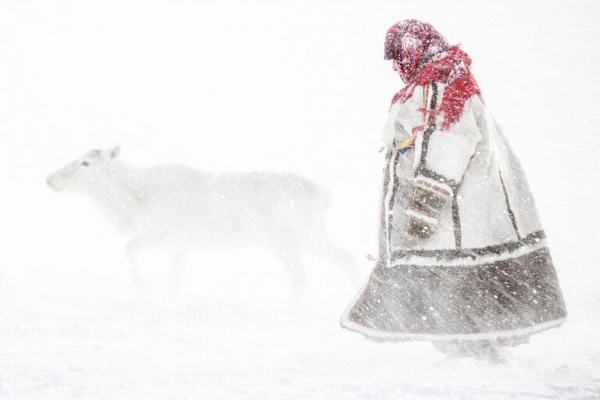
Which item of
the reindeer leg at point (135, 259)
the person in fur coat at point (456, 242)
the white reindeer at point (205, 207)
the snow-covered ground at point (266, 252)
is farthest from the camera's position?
the white reindeer at point (205, 207)

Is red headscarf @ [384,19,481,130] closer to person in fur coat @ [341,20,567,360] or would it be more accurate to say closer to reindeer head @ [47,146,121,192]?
person in fur coat @ [341,20,567,360]

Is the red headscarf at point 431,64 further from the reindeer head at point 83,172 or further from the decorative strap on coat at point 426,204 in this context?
the reindeer head at point 83,172

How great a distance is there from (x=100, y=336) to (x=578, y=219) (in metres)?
17.8

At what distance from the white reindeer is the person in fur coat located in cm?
287

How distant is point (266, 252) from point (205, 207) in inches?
213

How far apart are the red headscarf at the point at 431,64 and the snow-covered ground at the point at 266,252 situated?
4.13 ft

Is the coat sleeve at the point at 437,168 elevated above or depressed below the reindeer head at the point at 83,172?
below

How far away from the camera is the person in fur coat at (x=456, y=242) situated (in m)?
2.53

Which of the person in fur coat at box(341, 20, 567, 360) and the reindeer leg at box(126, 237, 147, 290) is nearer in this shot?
the person in fur coat at box(341, 20, 567, 360)

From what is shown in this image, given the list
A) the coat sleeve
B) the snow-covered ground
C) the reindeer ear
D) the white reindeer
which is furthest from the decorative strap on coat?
the reindeer ear

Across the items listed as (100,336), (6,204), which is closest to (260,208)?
(100,336)

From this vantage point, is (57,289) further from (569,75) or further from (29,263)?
(569,75)

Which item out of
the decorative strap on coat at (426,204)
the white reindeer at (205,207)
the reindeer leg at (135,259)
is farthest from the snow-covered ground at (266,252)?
the decorative strap on coat at (426,204)

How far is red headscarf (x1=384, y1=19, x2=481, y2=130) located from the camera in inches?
103
